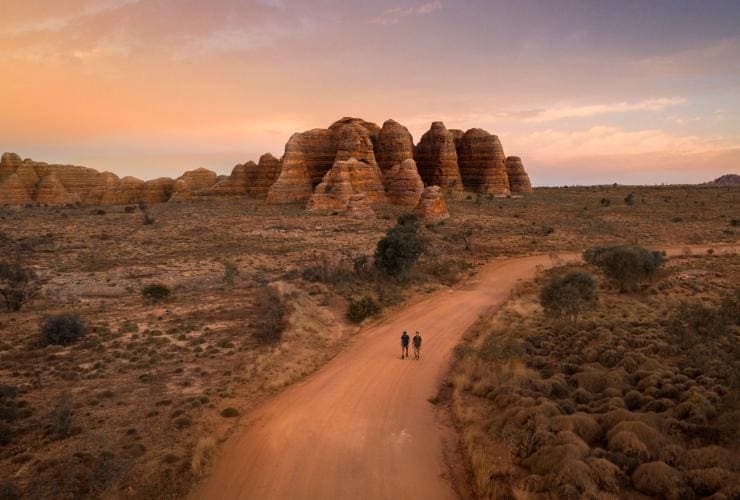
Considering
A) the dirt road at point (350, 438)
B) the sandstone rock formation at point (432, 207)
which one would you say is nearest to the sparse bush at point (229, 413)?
the dirt road at point (350, 438)

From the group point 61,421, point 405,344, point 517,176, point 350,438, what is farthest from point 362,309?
point 517,176

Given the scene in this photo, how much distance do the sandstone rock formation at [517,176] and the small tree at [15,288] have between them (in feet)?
241

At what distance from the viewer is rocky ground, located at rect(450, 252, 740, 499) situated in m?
8.59

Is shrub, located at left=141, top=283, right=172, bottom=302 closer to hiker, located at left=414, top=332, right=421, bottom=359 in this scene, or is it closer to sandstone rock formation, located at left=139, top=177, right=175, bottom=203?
hiker, located at left=414, top=332, right=421, bottom=359

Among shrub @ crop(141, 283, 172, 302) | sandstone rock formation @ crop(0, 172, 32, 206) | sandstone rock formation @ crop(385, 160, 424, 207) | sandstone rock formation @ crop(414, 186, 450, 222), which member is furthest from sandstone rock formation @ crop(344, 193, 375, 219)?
sandstone rock formation @ crop(0, 172, 32, 206)

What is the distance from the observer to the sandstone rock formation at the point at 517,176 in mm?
80688

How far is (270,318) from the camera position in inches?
779

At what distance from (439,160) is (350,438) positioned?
63.2 meters

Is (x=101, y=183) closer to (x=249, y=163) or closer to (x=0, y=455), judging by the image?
(x=249, y=163)

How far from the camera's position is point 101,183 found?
93188 millimetres

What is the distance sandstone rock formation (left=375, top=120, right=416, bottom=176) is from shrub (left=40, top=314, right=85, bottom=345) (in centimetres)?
5369

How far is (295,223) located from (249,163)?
34520 millimetres

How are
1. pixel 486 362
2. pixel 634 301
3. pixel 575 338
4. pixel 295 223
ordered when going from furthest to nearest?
pixel 295 223 → pixel 634 301 → pixel 575 338 → pixel 486 362

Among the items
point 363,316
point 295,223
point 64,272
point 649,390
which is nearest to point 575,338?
point 649,390
